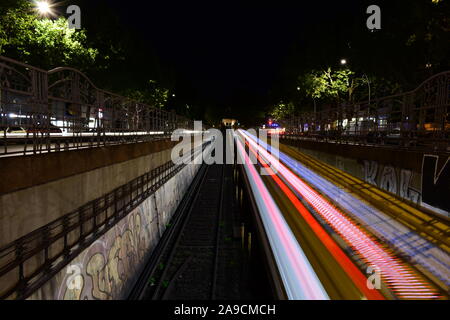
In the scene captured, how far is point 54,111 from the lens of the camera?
9.56m

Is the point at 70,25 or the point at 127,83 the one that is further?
the point at 127,83

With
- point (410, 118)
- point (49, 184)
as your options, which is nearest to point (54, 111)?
point (49, 184)

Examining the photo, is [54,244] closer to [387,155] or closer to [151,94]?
[387,155]

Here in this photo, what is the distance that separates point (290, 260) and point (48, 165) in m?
6.00

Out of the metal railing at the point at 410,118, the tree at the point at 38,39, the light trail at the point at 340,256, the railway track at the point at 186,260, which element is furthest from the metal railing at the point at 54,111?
the metal railing at the point at 410,118

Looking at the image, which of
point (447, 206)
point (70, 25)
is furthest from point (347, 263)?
point (70, 25)

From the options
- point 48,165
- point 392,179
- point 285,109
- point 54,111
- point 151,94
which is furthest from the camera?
point 285,109

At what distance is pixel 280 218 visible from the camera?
11172 mm

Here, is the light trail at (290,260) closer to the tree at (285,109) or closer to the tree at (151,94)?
the tree at (151,94)

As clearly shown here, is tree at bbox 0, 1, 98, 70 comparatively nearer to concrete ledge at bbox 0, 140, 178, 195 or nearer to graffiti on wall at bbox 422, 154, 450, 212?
concrete ledge at bbox 0, 140, 178, 195

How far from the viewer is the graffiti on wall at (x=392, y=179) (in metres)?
10.3

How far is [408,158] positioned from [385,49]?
1025 inches
